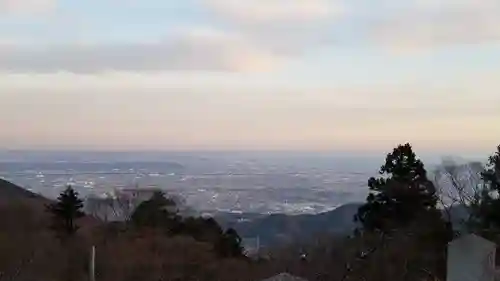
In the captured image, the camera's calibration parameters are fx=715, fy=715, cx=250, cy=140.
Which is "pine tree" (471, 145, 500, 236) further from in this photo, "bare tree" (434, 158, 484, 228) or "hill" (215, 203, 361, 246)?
"hill" (215, 203, 361, 246)

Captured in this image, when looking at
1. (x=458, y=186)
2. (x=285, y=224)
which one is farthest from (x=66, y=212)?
(x=458, y=186)

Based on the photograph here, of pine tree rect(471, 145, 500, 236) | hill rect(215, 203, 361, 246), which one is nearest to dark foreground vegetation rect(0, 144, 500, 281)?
pine tree rect(471, 145, 500, 236)

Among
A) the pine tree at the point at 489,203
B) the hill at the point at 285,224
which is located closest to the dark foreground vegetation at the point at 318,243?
the pine tree at the point at 489,203

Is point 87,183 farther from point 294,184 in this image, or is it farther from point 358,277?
point 358,277

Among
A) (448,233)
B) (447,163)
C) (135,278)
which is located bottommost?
(135,278)

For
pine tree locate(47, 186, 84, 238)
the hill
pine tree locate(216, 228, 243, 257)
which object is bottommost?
pine tree locate(216, 228, 243, 257)

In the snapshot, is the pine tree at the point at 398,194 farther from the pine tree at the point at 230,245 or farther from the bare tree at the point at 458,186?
the pine tree at the point at 230,245

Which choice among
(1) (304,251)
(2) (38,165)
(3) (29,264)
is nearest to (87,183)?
(2) (38,165)

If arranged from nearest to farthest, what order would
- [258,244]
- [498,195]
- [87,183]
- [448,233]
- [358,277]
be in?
[358,277], [448,233], [498,195], [258,244], [87,183]
